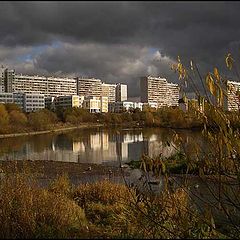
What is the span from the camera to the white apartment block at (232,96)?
395cm

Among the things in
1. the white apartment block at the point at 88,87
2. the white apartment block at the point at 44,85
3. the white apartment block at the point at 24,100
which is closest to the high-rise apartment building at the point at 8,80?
the white apartment block at the point at 44,85

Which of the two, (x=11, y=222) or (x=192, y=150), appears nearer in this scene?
(x=192, y=150)

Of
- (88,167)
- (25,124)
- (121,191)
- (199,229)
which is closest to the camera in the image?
(199,229)

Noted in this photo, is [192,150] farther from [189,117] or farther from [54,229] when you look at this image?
[54,229]

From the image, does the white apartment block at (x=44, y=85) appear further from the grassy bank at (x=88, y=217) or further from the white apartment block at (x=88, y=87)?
the grassy bank at (x=88, y=217)

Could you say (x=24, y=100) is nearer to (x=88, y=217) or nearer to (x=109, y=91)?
(x=109, y=91)

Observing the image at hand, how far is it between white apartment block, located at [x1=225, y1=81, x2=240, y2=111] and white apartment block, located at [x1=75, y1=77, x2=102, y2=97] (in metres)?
148

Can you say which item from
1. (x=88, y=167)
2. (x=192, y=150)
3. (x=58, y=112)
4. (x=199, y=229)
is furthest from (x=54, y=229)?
(x=58, y=112)

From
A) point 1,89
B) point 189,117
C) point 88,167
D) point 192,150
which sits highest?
point 1,89

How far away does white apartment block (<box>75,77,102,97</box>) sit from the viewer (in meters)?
153

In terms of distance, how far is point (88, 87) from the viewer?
508 feet

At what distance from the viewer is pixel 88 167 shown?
22.7 metres

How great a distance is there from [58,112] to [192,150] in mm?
85095

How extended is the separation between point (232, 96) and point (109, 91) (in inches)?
6283
